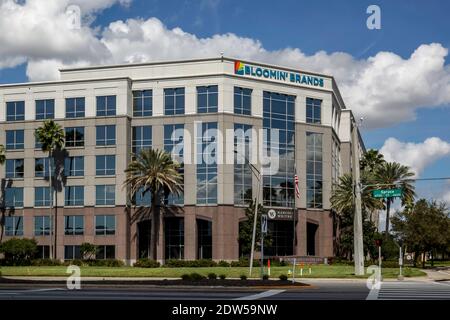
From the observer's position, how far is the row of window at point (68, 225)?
78.6m

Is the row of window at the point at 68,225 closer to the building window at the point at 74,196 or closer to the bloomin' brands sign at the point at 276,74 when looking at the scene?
the building window at the point at 74,196

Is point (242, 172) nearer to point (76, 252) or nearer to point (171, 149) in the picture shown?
point (171, 149)

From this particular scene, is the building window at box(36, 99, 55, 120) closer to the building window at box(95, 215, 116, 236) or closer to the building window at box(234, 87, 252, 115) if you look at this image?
the building window at box(95, 215, 116, 236)

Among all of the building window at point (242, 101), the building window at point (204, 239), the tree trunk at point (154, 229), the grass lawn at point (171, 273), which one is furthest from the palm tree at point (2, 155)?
the building window at point (242, 101)

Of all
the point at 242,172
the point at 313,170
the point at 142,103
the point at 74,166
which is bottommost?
the point at 242,172

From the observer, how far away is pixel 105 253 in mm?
77875

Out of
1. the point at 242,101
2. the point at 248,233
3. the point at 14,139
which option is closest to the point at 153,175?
the point at 248,233

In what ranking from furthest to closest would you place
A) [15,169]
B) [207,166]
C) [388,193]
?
[15,169], [207,166], [388,193]

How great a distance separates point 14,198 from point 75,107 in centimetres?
1370

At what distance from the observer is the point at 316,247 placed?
8325 centimetres

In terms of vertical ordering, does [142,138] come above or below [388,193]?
above

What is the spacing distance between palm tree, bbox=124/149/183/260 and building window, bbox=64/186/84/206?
661 centimetres
